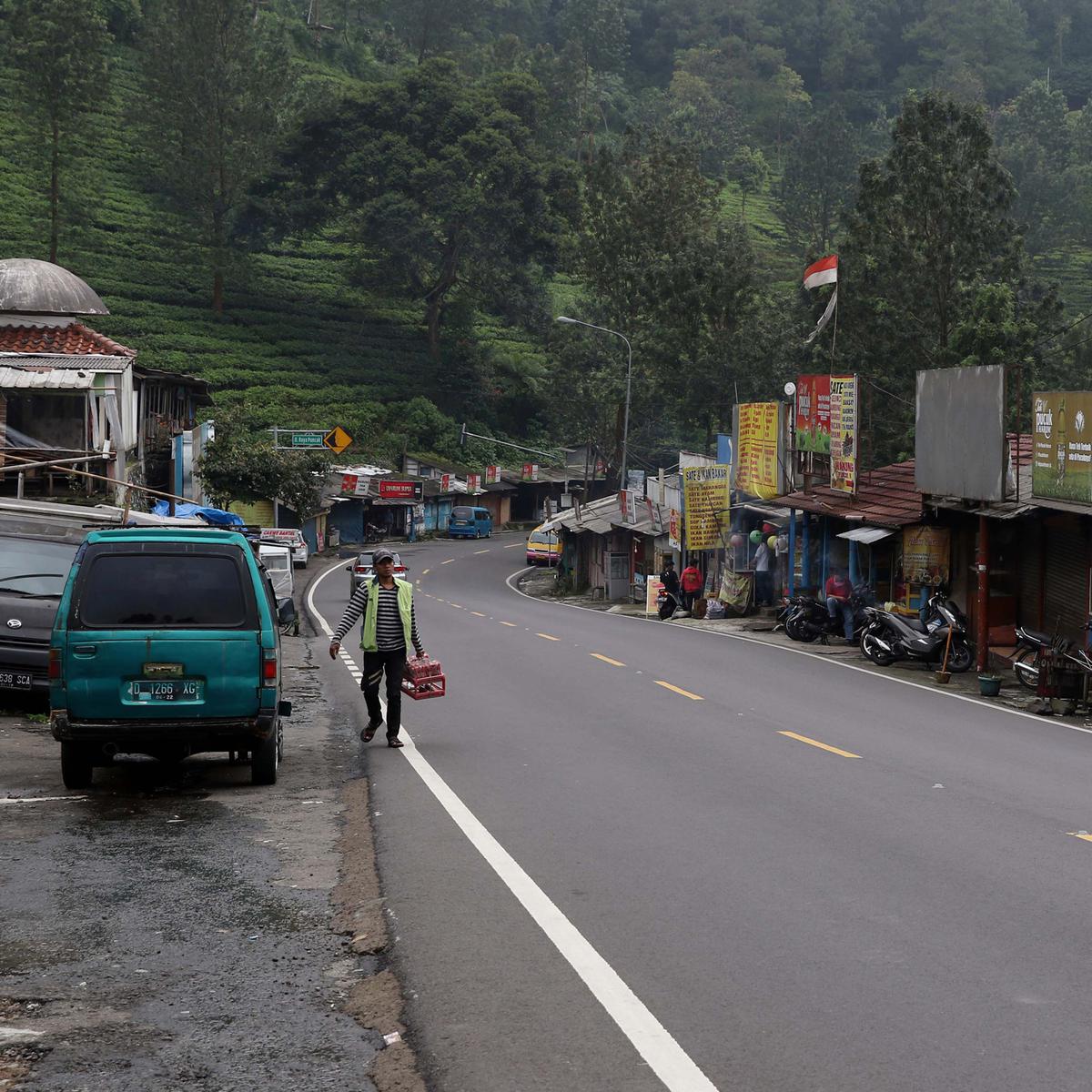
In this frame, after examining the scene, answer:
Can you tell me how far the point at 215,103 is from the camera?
278 feet

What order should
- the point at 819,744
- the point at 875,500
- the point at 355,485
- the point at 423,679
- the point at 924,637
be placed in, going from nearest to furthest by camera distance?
the point at 423,679 → the point at 819,744 → the point at 924,637 → the point at 875,500 → the point at 355,485

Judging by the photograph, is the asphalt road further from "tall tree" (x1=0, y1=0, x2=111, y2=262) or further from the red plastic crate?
"tall tree" (x1=0, y1=0, x2=111, y2=262)

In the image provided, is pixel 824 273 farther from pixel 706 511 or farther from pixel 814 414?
pixel 706 511

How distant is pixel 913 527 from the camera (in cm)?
2822

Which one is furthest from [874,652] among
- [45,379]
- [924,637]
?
[45,379]

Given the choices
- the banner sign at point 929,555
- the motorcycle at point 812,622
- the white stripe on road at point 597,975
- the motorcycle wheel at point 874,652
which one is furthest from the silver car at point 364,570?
the banner sign at point 929,555

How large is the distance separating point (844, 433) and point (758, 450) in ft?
18.7

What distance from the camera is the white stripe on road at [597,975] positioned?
5.37m

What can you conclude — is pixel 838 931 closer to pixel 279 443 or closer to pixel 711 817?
pixel 711 817

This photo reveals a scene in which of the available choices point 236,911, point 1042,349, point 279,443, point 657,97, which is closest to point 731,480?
point 1042,349

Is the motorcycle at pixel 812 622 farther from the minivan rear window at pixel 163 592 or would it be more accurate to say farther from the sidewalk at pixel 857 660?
the minivan rear window at pixel 163 592

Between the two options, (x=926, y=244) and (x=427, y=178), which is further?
(x=427, y=178)

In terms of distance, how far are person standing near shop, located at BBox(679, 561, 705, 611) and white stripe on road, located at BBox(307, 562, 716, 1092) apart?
30826 mm

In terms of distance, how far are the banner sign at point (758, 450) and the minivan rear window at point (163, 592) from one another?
25.0 metres
